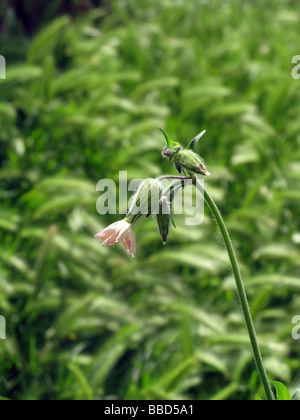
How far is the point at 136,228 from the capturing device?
61.2 inches

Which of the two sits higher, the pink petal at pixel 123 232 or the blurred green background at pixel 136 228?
the blurred green background at pixel 136 228

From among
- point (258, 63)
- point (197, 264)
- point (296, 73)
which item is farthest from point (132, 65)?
point (197, 264)

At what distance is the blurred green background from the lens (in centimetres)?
130

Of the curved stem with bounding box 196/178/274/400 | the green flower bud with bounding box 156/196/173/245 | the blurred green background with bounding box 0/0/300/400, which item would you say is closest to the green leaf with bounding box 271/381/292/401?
the curved stem with bounding box 196/178/274/400

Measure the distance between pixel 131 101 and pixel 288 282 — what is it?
1126mm

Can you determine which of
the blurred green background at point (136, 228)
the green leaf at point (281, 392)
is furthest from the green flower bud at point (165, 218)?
the blurred green background at point (136, 228)

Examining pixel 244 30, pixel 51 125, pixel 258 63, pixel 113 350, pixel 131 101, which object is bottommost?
pixel 113 350

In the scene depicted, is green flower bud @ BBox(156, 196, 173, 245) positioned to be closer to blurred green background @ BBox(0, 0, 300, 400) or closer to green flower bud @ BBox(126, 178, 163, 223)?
green flower bud @ BBox(126, 178, 163, 223)

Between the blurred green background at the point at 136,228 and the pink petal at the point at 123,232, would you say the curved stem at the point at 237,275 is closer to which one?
the pink petal at the point at 123,232

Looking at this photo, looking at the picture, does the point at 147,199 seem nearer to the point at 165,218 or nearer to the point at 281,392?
the point at 165,218

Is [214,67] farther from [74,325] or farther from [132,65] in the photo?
[74,325]

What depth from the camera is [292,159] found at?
1.81 m

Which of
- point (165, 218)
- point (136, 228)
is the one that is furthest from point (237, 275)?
point (136, 228)

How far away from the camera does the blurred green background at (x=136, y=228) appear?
4.26 ft
